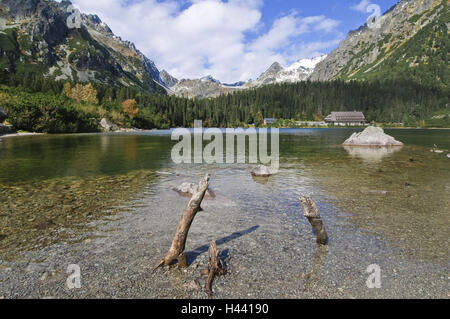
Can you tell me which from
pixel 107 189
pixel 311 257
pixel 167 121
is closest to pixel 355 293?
pixel 311 257

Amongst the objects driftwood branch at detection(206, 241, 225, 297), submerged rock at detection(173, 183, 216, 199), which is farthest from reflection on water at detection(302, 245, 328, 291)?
submerged rock at detection(173, 183, 216, 199)

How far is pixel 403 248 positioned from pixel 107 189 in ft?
61.1

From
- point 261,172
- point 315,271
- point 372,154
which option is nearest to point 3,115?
point 261,172

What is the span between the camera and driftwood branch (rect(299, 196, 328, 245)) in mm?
10320

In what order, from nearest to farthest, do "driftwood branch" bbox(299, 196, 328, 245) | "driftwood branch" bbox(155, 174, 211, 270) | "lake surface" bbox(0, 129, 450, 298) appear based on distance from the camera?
"driftwood branch" bbox(155, 174, 211, 270), "lake surface" bbox(0, 129, 450, 298), "driftwood branch" bbox(299, 196, 328, 245)

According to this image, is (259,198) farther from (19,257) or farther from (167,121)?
(167,121)

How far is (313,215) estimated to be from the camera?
10422mm

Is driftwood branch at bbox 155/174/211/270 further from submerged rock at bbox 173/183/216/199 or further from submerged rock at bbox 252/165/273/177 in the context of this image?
submerged rock at bbox 252/165/273/177

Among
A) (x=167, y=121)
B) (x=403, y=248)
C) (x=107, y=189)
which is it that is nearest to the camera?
(x=403, y=248)

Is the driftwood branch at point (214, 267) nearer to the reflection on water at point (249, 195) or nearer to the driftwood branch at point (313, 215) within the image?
the reflection on water at point (249, 195)

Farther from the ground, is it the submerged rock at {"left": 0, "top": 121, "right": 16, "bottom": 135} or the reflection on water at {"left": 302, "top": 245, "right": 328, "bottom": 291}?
the submerged rock at {"left": 0, "top": 121, "right": 16, "bottom": 135}

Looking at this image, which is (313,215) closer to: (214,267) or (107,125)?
(214,267)
